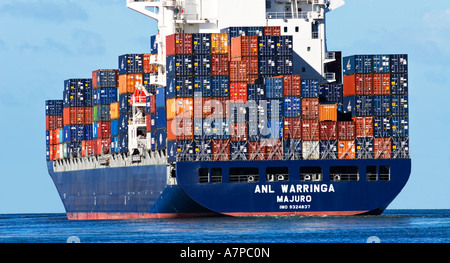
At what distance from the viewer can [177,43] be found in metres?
59.7

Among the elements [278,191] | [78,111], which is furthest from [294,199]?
[78,111]

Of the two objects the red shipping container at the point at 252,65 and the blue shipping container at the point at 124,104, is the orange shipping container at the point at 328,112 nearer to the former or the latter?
the red shipping container at the point at 252,65

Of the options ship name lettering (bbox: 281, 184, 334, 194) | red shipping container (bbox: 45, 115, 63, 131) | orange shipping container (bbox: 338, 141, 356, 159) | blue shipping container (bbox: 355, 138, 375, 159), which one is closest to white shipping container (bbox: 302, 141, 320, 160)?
orange shipping container (bbox: 338, 141, 356, 159)

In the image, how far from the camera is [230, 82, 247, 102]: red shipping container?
58406 millimetres

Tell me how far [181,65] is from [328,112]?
9.09 m

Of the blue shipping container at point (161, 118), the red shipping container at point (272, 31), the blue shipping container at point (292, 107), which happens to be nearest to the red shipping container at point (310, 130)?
the blue shipping container at point (292, 107)

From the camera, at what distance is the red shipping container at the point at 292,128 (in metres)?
58.8

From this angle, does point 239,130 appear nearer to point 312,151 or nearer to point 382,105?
point 312,151

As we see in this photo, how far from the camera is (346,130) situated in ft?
196

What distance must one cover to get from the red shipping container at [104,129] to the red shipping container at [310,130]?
19697 mm

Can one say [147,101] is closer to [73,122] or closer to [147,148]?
[147,148]

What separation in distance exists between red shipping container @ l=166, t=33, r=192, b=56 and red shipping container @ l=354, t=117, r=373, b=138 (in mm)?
10756

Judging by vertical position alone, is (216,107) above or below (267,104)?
below
